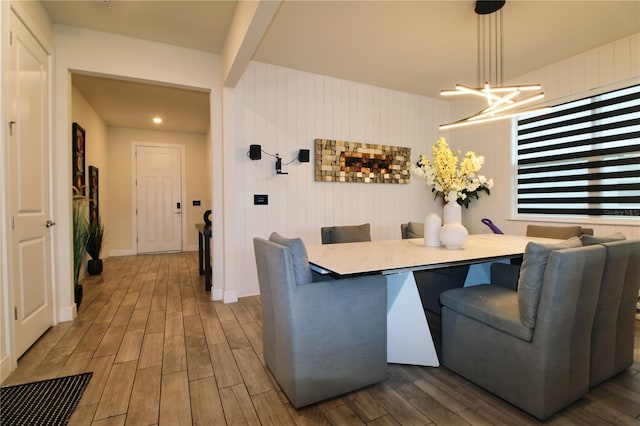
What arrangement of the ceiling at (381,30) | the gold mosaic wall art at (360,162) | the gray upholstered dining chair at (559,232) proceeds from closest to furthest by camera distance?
the ceiling at (381,30)
the gray upholstered dining chair at (559,232)
the gold mosaic wall art at (360,162)

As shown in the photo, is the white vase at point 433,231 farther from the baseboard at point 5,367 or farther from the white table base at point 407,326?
the baseboard at point 5,367

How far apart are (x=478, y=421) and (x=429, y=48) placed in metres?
3.35

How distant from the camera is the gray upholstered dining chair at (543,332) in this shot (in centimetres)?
149

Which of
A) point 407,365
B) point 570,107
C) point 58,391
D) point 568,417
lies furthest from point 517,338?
point 570,107

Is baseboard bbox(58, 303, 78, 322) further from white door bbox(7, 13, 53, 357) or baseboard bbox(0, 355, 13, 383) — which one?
baseboard bbox(0, 355, 13, 383)

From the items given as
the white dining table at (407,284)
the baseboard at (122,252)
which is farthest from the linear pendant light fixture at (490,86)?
the baseboard at (122,252)

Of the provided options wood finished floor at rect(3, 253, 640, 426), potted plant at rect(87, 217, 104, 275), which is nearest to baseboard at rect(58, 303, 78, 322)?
wood finished floor at rect(3, 253, 640, 426)

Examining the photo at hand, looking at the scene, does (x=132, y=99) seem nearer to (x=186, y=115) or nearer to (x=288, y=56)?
(x=186, y=115)

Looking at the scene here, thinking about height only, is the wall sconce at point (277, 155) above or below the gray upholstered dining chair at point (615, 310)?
above

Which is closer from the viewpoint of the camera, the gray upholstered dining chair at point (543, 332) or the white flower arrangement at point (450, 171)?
the gray upholstered dining chair at point (543, 332)

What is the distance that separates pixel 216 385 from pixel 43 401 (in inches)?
35.3

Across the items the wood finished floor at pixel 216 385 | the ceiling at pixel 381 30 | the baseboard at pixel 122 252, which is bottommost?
the wood finished floor at pixel 216 385

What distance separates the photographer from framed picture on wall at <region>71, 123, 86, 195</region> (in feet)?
14.0

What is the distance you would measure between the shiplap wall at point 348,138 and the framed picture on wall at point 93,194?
10.3 ft
